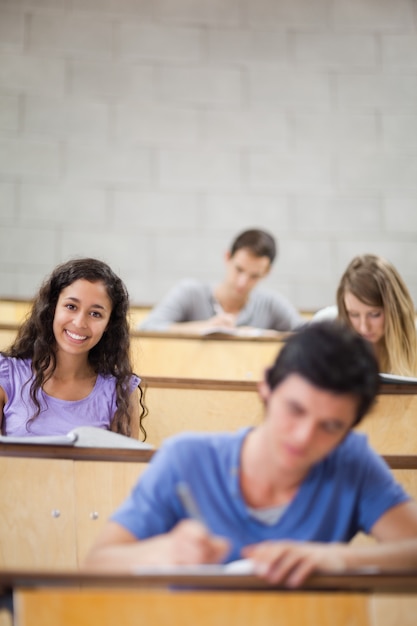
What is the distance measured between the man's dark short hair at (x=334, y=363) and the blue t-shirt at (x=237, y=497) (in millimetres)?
84

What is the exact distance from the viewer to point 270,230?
3.16 m

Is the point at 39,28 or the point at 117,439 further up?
the point at 39,28

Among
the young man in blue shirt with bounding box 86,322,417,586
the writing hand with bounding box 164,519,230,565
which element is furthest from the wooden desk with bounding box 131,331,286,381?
the writing hand with bounding box 164,519,230,565

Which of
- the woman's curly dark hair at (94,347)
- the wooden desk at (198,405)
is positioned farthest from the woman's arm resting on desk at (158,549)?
the wooden desk at (198,405)

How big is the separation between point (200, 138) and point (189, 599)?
8.85 feet

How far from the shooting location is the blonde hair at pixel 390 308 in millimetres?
1799

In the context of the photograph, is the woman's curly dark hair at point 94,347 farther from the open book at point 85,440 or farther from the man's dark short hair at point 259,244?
the man's dark short hair at point 259,244

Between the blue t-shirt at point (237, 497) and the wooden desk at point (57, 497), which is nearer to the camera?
the blue t-shirt at point (237, 497)

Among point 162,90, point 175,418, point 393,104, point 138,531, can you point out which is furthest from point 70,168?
point 138,531

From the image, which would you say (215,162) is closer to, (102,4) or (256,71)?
(256,71)

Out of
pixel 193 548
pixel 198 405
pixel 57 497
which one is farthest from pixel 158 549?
pixel 198 405

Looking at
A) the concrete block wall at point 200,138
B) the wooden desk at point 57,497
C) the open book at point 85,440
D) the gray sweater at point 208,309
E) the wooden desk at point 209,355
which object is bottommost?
the wooden desk at point 57,497

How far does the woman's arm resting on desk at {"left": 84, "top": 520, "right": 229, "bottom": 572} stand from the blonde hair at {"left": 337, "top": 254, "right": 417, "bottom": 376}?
1.10 m

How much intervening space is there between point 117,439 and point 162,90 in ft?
7.38
